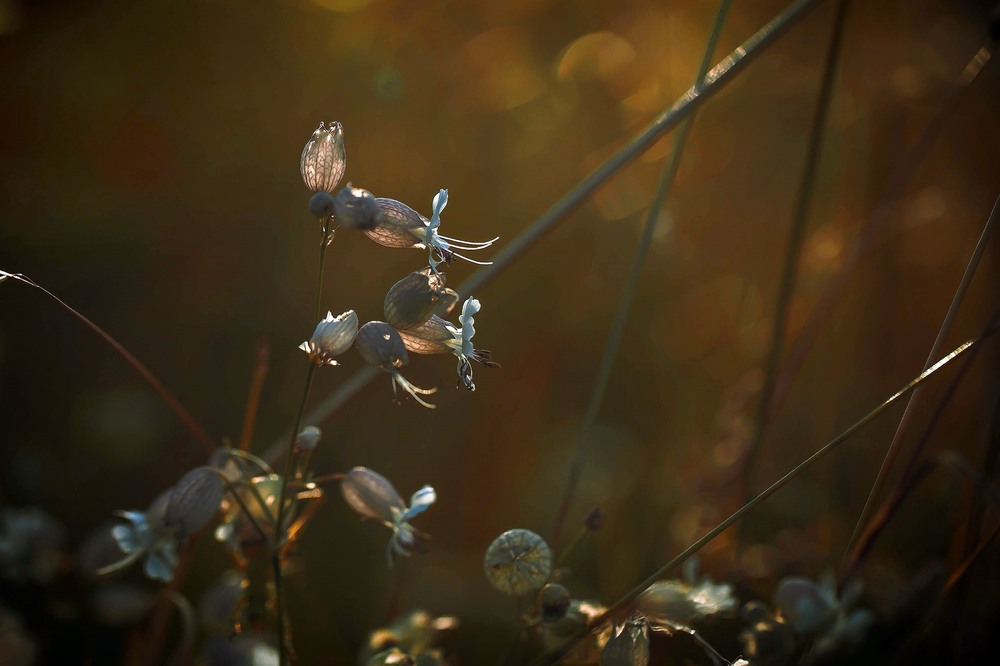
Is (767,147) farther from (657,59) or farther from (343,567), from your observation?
(343,567)

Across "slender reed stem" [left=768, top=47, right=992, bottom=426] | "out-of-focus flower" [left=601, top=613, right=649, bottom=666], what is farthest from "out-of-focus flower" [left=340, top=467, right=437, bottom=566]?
"slender reed stem" [left=768, top=47, right=992, bottom=426]

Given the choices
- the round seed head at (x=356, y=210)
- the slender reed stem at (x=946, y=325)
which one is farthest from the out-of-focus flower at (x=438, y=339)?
the slender reed stem at (x=946, y=325)

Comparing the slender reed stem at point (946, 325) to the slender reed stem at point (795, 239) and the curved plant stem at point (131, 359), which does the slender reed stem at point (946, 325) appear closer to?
the slender reed stem at point (795, 239)

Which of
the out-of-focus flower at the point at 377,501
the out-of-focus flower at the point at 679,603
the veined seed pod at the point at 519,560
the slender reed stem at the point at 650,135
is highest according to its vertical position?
the slender reed stem at the point at 650,135

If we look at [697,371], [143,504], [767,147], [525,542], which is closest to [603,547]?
[697,371]

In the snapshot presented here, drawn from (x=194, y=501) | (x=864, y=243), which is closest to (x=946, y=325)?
(x=864, y=243)

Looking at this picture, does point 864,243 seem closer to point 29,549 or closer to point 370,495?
point 370,495
